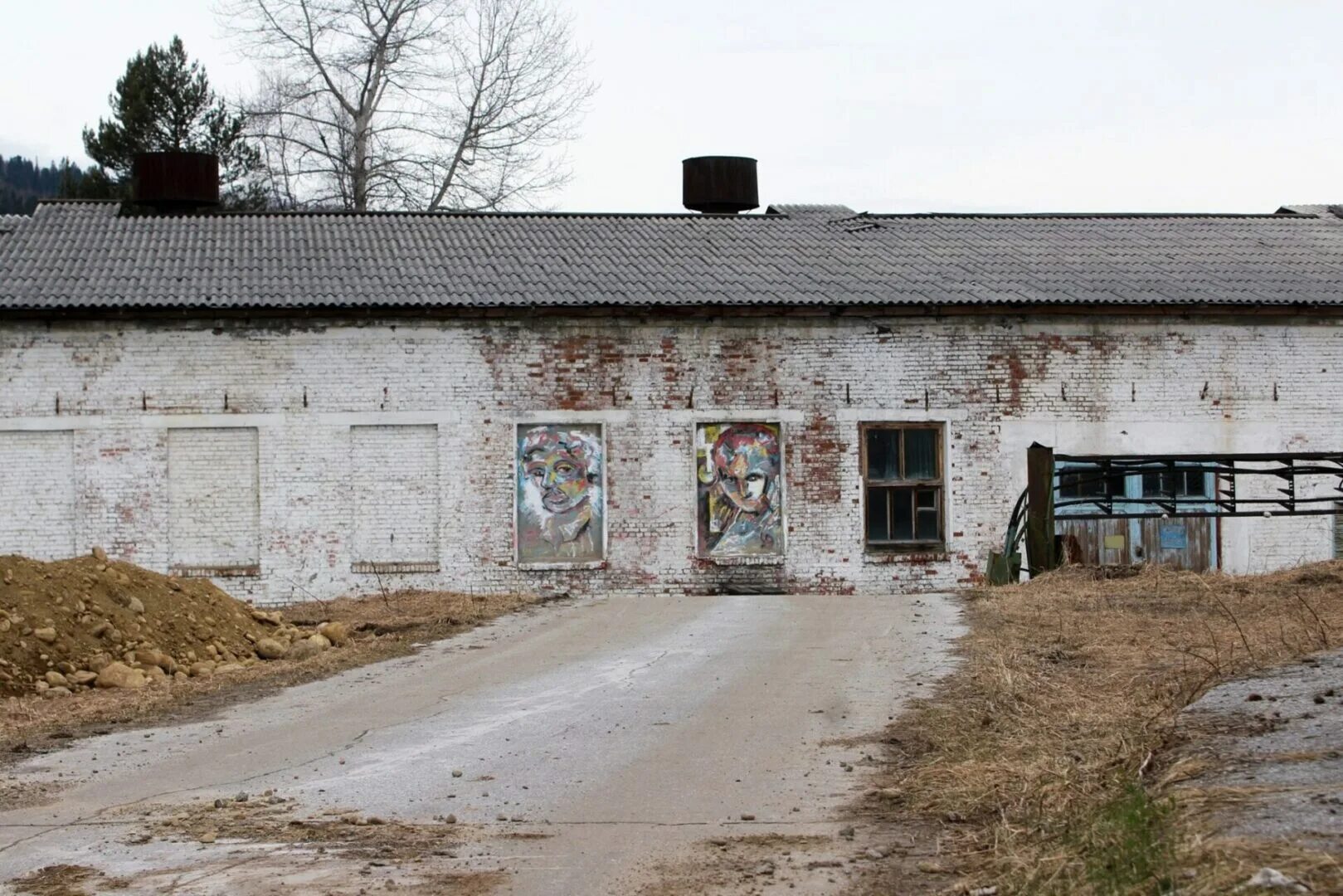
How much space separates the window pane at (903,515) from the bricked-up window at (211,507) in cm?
838

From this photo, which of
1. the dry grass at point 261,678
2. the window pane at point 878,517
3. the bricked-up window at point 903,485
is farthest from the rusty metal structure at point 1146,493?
the dry grass at point 261,678

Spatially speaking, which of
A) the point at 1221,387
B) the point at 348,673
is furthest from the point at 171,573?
the point at 1221,387

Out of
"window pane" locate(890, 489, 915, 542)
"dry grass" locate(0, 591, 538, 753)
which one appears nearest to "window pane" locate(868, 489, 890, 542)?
"window pane" locate(890, 489, 915, 542)

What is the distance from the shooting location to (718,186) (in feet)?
97.8

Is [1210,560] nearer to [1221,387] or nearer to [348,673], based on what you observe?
[1221,387]

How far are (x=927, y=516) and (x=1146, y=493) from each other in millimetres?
3065

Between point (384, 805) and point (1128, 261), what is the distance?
20.1 meters

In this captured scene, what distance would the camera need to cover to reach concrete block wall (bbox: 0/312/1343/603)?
21859 millimetres

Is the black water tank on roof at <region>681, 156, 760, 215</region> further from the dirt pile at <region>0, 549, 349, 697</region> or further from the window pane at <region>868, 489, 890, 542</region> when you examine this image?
the dirt pile at <region>0, 549, 349, 697</region>

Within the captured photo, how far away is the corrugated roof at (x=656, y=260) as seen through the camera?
893 inches

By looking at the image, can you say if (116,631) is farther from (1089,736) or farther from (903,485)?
(903,485)

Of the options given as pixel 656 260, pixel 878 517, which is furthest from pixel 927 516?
pixel 656 260

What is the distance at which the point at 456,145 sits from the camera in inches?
1570

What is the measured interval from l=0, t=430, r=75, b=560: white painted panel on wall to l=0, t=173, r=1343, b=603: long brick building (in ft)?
0.10
